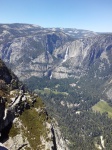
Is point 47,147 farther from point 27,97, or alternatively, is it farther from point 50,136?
point 27,97

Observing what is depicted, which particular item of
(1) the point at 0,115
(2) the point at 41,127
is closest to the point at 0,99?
(1) the point at 0,115

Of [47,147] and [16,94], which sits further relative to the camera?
[16,94]

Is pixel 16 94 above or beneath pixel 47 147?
above

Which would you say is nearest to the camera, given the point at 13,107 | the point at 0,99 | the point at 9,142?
the point at 9,142

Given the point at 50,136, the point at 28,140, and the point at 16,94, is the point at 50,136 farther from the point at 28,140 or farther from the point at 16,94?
the point at 16,94

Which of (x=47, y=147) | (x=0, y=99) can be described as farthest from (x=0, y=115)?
(x=47, y=147)

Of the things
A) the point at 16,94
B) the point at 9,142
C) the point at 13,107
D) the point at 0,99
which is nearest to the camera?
the point at 9,142

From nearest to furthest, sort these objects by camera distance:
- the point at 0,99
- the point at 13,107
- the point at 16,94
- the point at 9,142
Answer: the point at 9,142
the point at 0,99
the point at 13,107
the point at 16,94

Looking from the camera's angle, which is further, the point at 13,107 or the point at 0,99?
the point at 13,107

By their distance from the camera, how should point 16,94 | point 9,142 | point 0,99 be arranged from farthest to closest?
point 16,94
point 0,99
point 9,142
